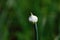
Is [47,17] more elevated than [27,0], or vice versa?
[27,0]

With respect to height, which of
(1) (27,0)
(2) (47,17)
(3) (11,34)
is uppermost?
(1) (27,0)

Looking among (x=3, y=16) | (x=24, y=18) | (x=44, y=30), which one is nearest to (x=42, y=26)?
(x=44, y=30)

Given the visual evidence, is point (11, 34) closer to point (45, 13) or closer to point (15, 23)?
point (15, 23)

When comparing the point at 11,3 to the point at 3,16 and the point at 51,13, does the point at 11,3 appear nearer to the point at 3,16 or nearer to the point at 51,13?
the point at 3,16

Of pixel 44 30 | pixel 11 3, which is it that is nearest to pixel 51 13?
pixel 44 30

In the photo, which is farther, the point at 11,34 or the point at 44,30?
the point at 11,34

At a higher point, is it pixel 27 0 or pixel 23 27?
pixel 27 0
